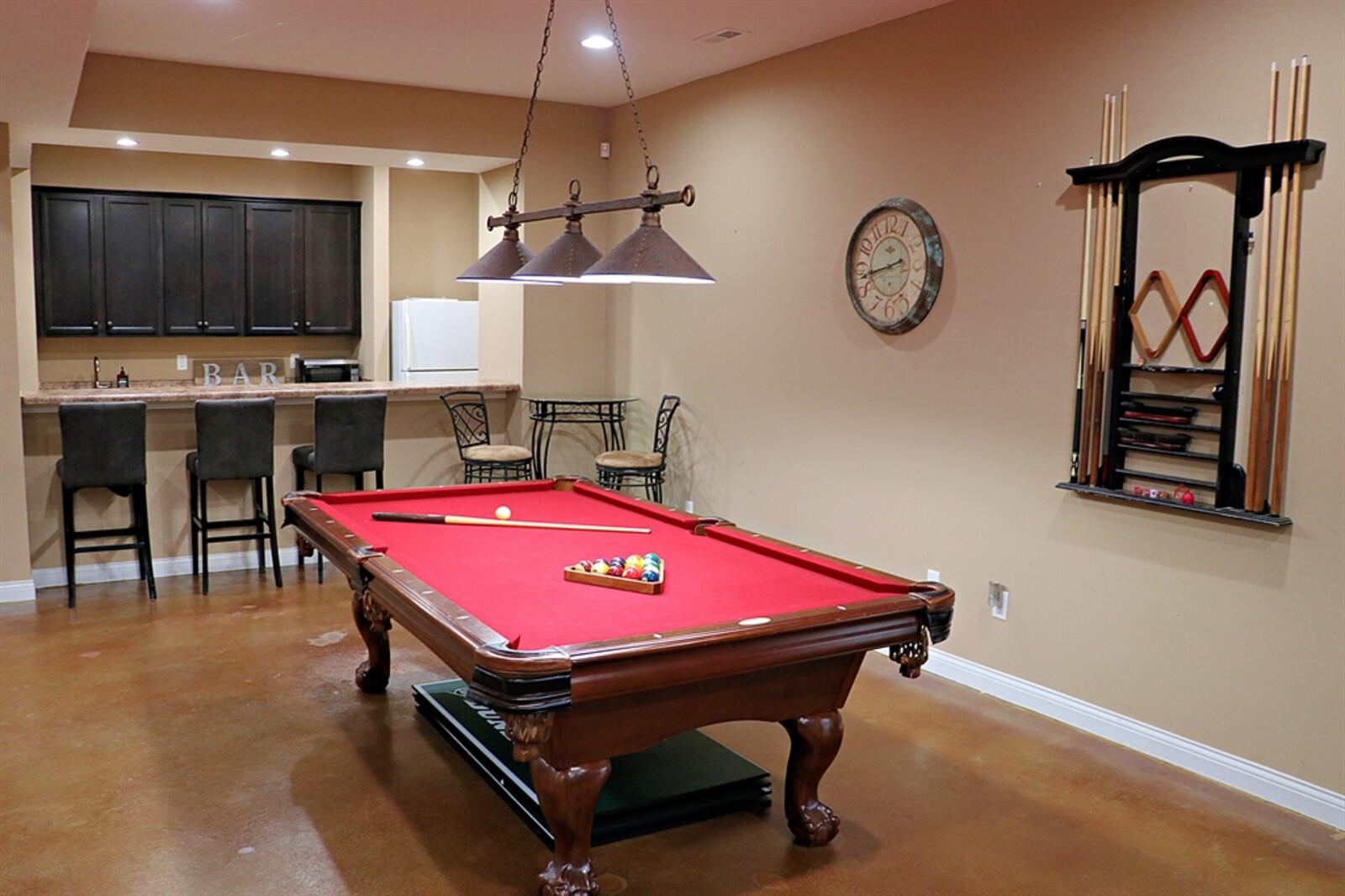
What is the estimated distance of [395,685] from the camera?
14.9ft

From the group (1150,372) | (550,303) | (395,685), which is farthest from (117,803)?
(550,303)

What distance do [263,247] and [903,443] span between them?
223 inches

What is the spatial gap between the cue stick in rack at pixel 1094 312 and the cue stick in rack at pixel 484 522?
1.65 m

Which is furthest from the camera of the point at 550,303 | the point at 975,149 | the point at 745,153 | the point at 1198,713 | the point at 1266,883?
the point at 550,303

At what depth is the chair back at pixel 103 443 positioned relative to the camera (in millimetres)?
5410

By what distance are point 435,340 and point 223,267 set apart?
5.49ft

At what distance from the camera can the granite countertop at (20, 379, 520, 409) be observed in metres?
5.75

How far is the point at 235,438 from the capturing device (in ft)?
19.2

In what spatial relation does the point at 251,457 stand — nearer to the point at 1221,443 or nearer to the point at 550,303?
the point at 550,303

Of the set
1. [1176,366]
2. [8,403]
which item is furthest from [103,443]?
[1176,366]

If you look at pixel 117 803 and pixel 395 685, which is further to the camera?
pixel 395 685

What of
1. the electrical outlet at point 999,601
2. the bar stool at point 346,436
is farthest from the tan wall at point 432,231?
the electrical outlet at point 999,601

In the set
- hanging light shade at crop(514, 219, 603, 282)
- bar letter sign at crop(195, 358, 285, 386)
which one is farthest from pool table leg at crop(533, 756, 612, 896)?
bar letter sign at crop(195, 358, 285, 386)

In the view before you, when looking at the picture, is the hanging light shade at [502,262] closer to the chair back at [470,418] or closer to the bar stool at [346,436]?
the bar stool at [346,436]
